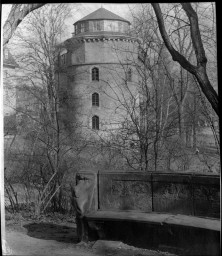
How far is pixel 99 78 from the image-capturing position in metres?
9.59

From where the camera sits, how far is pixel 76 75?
9.22 m

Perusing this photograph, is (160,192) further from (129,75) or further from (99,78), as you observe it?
(129,75)

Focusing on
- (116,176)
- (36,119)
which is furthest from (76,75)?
(116,176)

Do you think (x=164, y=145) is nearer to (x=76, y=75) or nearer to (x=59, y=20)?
(x=76, y=75)

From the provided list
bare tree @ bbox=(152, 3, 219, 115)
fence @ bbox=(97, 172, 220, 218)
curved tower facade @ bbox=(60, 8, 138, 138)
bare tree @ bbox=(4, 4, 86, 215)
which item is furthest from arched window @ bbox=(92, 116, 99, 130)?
bare tree @ bbox=(152, 3, 219, 115)

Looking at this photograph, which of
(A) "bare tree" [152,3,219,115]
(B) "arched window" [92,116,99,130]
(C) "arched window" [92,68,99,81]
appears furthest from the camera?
(B) "arched window" [92,116,99,130]

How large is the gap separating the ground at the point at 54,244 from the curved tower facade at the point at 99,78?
10.4 feet

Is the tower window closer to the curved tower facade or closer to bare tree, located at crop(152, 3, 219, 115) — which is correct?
the curved tower facade

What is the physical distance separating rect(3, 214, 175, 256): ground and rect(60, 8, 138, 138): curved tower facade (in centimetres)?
318

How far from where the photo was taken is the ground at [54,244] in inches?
212

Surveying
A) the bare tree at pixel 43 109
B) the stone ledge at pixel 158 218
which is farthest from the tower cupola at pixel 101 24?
the stone ledge at pixel 158 218

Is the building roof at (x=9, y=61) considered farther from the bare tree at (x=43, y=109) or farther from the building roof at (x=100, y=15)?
the building roof at (x=100, y=15)

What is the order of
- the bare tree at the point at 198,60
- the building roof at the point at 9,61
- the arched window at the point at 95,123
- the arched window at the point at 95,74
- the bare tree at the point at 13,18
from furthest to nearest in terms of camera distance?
1. the arched window at the point at 95,123
2. the arched window at the point at 95,74
3. the building roof at the point at 9,61
4. the bare tree at the point at 13,18
5. the bare tree at the point at 198,60

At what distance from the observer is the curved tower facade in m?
8.70
